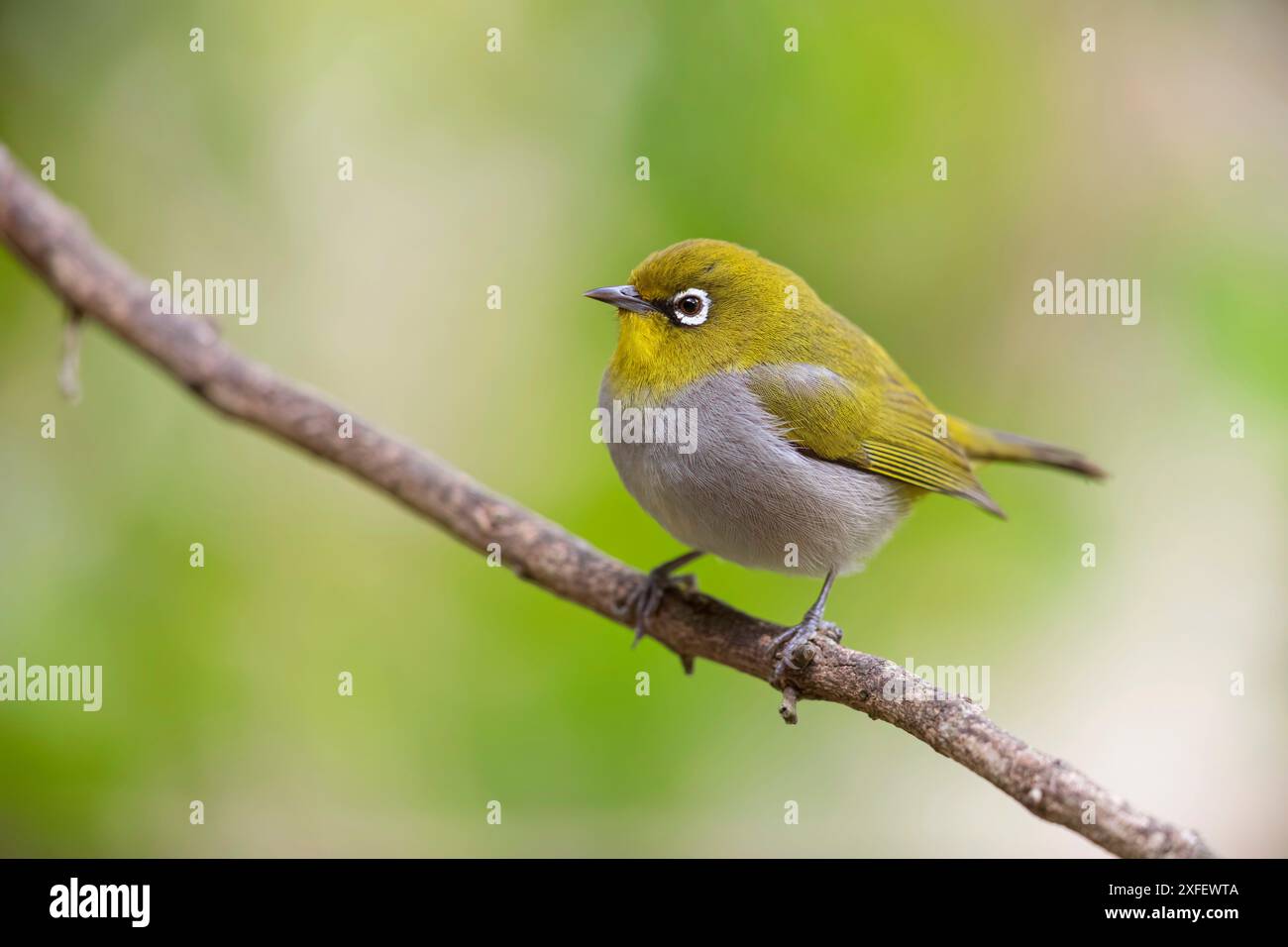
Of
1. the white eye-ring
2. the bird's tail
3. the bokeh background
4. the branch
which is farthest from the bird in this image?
the bokeh background

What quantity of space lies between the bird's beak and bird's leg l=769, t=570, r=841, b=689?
56.4 inches

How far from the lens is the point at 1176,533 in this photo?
6.11 metres

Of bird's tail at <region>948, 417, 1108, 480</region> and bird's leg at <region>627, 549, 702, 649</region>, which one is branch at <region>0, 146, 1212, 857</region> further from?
bird's tail at <region>948, 417, 1108, 480</region>

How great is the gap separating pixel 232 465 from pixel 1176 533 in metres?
5.31

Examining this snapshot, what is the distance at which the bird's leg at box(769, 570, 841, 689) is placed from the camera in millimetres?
3787

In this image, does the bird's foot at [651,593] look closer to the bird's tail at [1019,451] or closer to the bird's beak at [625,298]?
the bird's beak at [625,298]

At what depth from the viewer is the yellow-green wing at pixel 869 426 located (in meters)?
4.63

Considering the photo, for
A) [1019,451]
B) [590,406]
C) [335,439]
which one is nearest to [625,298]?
[590,406]

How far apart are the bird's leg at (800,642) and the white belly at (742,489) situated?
0.25m

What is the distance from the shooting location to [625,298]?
15.1 ft

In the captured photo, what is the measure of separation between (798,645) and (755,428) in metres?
1.06

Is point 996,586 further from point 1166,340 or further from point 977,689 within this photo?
point 1166,340

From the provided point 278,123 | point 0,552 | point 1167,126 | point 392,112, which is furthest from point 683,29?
point 0,552

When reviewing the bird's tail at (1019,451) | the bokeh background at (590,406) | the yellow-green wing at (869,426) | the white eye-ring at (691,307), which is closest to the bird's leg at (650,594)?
the bokeh background at (590,406)
